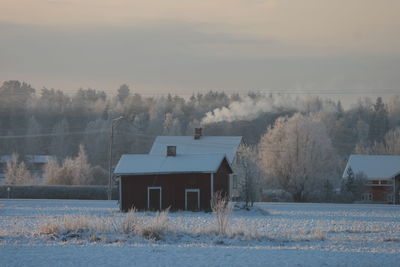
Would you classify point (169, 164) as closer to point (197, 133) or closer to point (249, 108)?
point (197, 133)

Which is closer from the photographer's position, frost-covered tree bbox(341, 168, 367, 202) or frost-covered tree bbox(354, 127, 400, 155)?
frost-covered tree bbox(341, 168, 367, 202)

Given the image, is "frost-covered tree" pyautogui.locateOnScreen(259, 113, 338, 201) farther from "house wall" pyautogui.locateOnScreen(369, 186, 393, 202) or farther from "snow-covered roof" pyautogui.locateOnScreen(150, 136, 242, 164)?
"snow-covered roof" pyautogui.locateOnScreen(150, 136, 242, 164)

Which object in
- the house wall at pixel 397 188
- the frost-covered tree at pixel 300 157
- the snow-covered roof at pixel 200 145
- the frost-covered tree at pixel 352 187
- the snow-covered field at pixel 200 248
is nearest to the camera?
the snow-covered field at pixel 200 248

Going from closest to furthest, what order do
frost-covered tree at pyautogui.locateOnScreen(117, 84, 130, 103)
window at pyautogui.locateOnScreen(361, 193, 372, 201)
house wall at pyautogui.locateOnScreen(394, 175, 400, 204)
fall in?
house wall at pyautogui.locateOnScreen(394, 175, 400, 204), window at pyautogui.locateOnScreen(361, 193, 372, 201), frost-covered tree at pyautogui.locateOnScreen(117, 84, 130, 103)

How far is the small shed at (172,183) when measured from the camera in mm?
46094

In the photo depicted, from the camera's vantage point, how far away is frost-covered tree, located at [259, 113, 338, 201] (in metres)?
72.8

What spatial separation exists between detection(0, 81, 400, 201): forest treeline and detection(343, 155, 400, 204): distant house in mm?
3352

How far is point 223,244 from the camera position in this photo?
2223 centimetres

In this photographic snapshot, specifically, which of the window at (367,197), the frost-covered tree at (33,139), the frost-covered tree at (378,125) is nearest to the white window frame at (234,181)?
the window at (367,197)

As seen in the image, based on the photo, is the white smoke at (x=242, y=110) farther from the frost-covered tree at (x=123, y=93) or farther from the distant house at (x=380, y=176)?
the frost-covered tree at (x=123, y=93)

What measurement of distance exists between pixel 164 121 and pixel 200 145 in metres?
76.4

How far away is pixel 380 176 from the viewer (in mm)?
73938

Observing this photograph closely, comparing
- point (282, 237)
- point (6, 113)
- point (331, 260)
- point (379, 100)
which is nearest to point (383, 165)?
point (282, 237)

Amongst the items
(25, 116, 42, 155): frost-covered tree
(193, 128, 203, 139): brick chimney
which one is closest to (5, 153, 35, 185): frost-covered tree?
(193, 128, 203, 139): brick chimney
